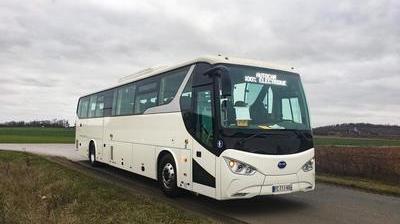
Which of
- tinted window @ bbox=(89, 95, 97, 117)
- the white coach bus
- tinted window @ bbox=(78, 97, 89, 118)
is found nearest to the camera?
the white coach bus

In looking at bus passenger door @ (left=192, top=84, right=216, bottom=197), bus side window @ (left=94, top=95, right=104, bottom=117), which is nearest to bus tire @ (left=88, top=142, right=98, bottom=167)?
bus side window @ (left=94, top=95, right=104, bottom=117)

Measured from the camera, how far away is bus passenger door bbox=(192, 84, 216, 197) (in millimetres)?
9742

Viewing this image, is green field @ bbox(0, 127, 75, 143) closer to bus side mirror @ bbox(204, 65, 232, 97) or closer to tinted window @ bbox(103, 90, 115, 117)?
tinted window @ bbox(103, 90, 115, 117)

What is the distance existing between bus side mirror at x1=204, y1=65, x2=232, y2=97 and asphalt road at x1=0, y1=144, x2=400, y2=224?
2.37 metres

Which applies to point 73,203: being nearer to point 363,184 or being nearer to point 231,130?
point 231,130

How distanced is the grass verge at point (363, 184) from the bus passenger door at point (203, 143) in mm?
5369

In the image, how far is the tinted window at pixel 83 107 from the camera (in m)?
20.8

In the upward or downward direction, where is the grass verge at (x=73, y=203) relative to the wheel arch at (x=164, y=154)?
downward

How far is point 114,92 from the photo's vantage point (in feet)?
54.7

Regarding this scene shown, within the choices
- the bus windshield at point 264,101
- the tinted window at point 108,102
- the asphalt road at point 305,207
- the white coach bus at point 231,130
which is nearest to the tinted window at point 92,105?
the tinted window at point 108,102

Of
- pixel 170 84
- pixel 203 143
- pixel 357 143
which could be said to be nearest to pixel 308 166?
pixel 203 143

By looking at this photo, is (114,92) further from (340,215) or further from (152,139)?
(340,215)

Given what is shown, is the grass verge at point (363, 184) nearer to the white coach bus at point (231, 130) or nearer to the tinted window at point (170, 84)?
the white coach bus at point (231, 130)

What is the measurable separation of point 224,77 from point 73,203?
3.96 meters
